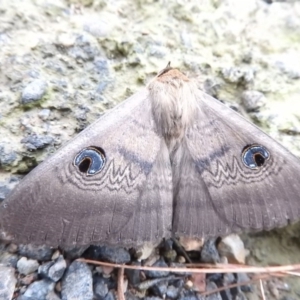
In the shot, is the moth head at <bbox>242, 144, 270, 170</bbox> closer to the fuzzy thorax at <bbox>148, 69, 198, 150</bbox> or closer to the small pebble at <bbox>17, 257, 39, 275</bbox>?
the fuzzy thorax at <bbox>148, 69, 198, 150</bbox>

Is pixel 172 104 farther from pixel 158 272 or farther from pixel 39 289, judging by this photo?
pixel 39 289

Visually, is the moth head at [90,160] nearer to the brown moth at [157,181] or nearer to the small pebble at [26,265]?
the brown moth at [157,181]

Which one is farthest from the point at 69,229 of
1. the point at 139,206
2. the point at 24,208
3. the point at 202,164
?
the point at 202,164

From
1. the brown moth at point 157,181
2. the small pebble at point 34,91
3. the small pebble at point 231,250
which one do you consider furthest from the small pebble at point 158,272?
the small pebble at point 34,91

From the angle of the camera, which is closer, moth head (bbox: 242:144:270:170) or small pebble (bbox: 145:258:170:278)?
small pebble (bbox: 145:258:170:278)

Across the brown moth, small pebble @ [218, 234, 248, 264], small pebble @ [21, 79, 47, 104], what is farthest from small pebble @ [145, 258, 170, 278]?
small pebble @ [21, 79, 47, 104]

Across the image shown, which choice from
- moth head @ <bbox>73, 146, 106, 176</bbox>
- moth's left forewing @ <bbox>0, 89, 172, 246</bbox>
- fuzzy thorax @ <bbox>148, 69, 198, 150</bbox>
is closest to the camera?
moth's left forewing @ <bbox>0, 89, 172, 246</bbox>

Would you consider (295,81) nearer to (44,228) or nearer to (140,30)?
(140,30)
